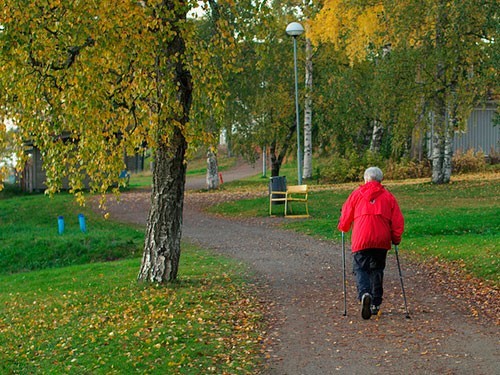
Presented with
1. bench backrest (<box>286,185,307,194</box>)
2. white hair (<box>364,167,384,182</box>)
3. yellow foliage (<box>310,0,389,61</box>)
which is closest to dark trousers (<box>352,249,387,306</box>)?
white hair (<box>364,167,384,182</box>)

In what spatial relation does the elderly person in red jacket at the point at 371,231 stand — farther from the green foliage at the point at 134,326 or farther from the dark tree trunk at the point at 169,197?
the dark tree trunk at the point at 169,197

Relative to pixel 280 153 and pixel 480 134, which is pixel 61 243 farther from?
pixel 480 134

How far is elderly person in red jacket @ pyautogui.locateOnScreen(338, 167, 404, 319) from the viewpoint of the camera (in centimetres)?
1039

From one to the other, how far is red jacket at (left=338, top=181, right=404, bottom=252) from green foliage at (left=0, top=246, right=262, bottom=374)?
1683 mm

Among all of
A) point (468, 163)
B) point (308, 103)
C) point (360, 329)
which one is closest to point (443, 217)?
point (360, 329)

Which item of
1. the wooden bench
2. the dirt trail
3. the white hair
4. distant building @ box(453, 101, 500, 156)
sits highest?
distant building @ box(453, 101, 500, 156)

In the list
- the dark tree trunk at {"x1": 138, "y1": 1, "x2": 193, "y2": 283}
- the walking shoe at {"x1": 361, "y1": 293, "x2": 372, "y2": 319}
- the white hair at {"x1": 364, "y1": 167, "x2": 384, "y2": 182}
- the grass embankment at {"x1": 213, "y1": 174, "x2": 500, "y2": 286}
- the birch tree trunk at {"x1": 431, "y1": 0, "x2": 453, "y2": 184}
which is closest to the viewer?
the walking shoe at {"x1": 361, "y1": 293, "x2": 372, "y2": 319}

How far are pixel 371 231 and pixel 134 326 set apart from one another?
10.4ft

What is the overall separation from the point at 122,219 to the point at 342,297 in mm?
17165

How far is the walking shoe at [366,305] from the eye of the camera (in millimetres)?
10289

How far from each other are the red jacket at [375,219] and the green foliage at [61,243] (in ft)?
39.9

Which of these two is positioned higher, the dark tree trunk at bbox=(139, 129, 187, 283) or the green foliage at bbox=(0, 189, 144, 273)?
the dark tree trunk at bbox=(139, 129, 187, 283)

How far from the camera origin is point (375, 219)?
34.1 ft

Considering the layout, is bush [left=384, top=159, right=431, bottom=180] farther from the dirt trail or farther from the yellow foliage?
the dirt trail
